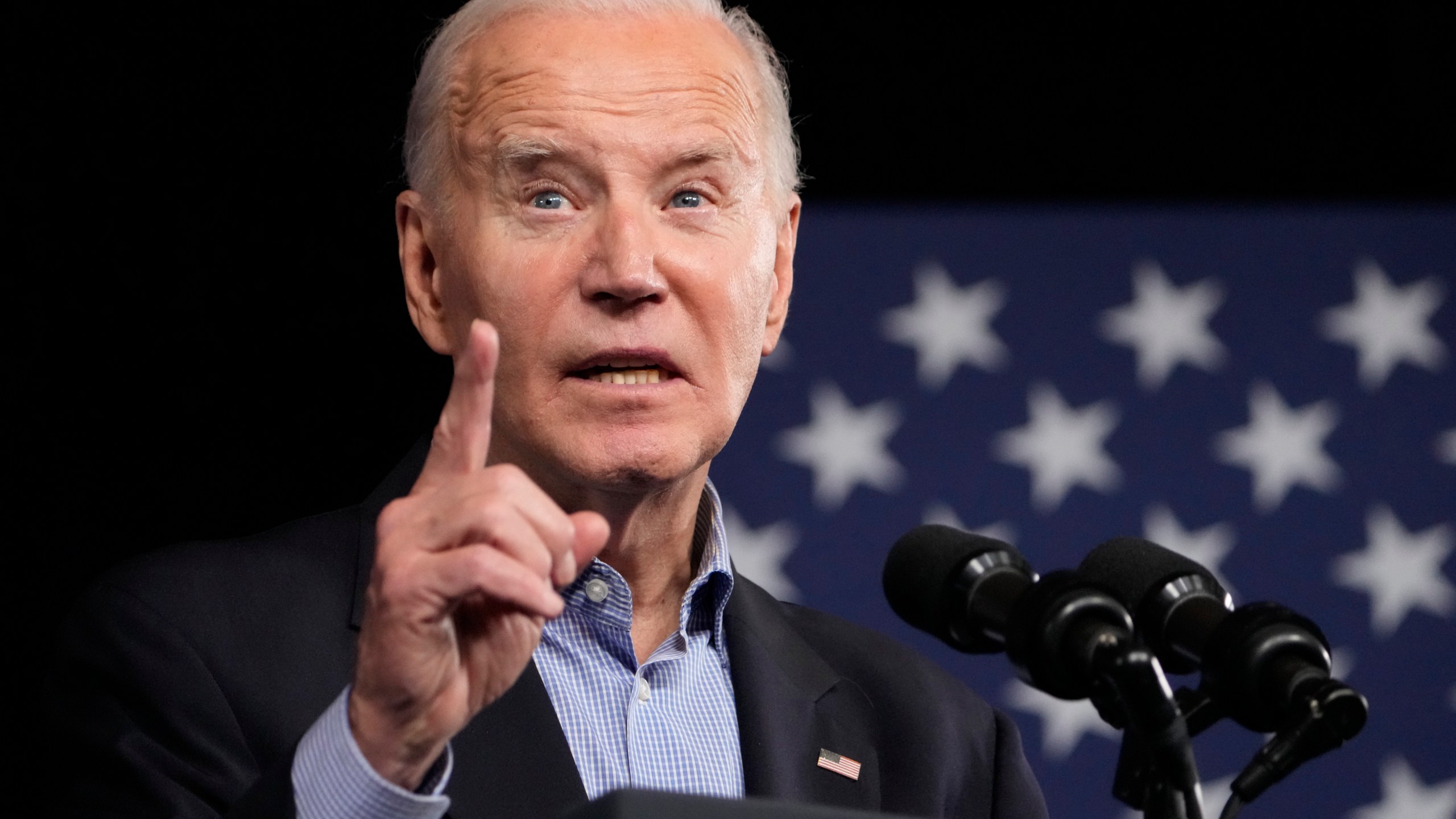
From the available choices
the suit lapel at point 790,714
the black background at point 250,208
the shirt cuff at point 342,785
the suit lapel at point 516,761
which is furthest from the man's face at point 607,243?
the black background at point 250,208

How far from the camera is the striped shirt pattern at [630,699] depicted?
1.76m

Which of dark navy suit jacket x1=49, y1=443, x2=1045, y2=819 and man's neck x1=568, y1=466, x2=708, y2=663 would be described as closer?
dark navy suit jacket x1=49, y1=443, x2=1045, y2=819

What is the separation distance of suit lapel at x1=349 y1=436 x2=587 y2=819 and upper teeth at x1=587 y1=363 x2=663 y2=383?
0.23 meters

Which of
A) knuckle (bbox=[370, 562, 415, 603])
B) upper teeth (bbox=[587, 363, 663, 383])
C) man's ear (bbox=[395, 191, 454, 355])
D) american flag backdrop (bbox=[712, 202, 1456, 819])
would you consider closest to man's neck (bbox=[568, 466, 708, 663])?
upper teeth (bbox=[587, 363, 663, 383])

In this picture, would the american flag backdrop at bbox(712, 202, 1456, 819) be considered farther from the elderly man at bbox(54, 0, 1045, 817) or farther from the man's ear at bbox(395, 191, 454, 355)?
the man's ear at bbox(395, 191, 454, 355)

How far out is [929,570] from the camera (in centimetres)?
131

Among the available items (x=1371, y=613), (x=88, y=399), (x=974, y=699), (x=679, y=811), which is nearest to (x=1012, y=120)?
(x=1371, y=613)

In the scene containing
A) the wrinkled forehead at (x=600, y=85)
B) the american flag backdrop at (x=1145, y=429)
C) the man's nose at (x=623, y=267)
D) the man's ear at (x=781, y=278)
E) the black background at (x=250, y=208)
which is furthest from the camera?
the american flag backdrop at (x=1145, y=429)

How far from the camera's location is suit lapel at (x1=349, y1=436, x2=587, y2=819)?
1.58 metres

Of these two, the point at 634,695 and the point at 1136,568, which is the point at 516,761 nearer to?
the point at 634,695

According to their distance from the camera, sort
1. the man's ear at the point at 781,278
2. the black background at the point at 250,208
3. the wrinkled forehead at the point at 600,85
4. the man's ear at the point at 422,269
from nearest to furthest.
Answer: the wrinkled forehead at the point at 600,85 → the man's ear at the point at 422,269 → the man's ear at the point at 781,278 → the black background at the point at 250,208

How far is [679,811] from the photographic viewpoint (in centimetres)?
86

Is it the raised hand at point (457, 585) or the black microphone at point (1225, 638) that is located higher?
the black microphone at point (1225, 638)

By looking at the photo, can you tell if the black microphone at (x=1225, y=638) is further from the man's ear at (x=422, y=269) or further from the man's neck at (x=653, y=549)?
the man's ear at (x=422, y=269)
